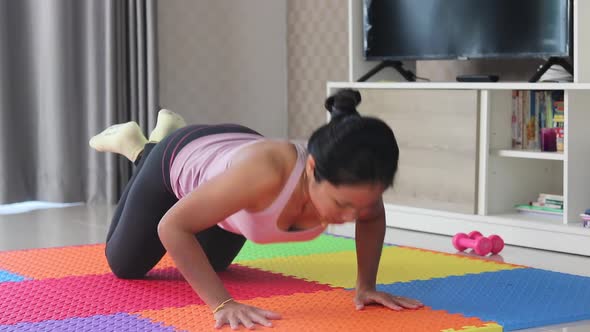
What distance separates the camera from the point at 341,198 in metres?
1.70

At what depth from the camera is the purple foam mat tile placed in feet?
6.34

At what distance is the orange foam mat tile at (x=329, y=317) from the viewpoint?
194 centimetres

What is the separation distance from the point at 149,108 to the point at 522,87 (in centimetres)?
201

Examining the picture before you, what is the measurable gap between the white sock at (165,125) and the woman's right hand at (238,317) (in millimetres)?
869

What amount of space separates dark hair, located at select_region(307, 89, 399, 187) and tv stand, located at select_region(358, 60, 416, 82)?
2.21 meters

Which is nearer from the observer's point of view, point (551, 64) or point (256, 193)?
A: point (256, 193)

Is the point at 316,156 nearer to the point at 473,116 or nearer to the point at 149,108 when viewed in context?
the point at 473,116

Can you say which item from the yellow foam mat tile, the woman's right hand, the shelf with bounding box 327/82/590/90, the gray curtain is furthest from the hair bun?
the gray curtain

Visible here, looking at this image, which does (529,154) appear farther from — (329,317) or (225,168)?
(225,168)

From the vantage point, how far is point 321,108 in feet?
16.5

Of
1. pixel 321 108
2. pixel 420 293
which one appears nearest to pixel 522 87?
pixel 420 293

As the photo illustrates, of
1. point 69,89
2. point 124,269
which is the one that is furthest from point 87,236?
point 69,89

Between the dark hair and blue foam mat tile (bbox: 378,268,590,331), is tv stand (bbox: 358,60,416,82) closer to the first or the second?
blue foam mat tile (bbox: 378,268,590,331)

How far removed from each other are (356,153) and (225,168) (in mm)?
363
